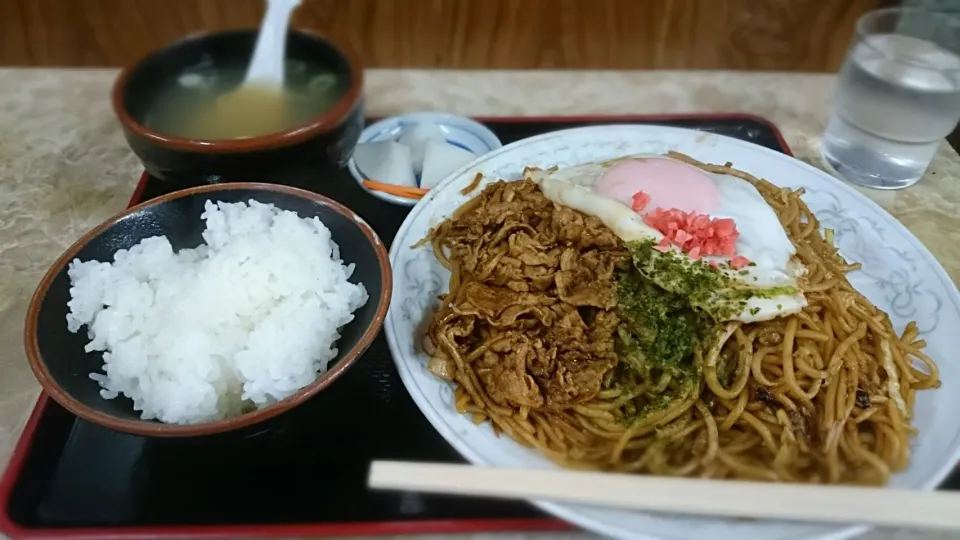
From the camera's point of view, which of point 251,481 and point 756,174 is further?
point 756,174

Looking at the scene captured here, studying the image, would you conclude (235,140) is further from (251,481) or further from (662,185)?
(662,185)

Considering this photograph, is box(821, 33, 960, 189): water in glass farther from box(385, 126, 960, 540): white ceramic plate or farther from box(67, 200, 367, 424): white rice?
box(67, 200, 367, 424): white rice


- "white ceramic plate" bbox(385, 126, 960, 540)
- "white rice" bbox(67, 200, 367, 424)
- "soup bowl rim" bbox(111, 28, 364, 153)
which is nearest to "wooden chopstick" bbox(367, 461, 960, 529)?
"white ceramic plate" bbox(385, 126, 960, 540)

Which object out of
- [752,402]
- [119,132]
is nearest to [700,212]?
[752,402]

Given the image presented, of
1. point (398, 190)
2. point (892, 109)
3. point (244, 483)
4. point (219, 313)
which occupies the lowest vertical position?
point (244, 483)

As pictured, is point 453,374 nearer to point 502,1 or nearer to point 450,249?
point 450,249

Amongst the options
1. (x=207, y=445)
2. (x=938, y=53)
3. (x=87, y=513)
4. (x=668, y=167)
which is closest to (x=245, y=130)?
(x=207, y=445)
